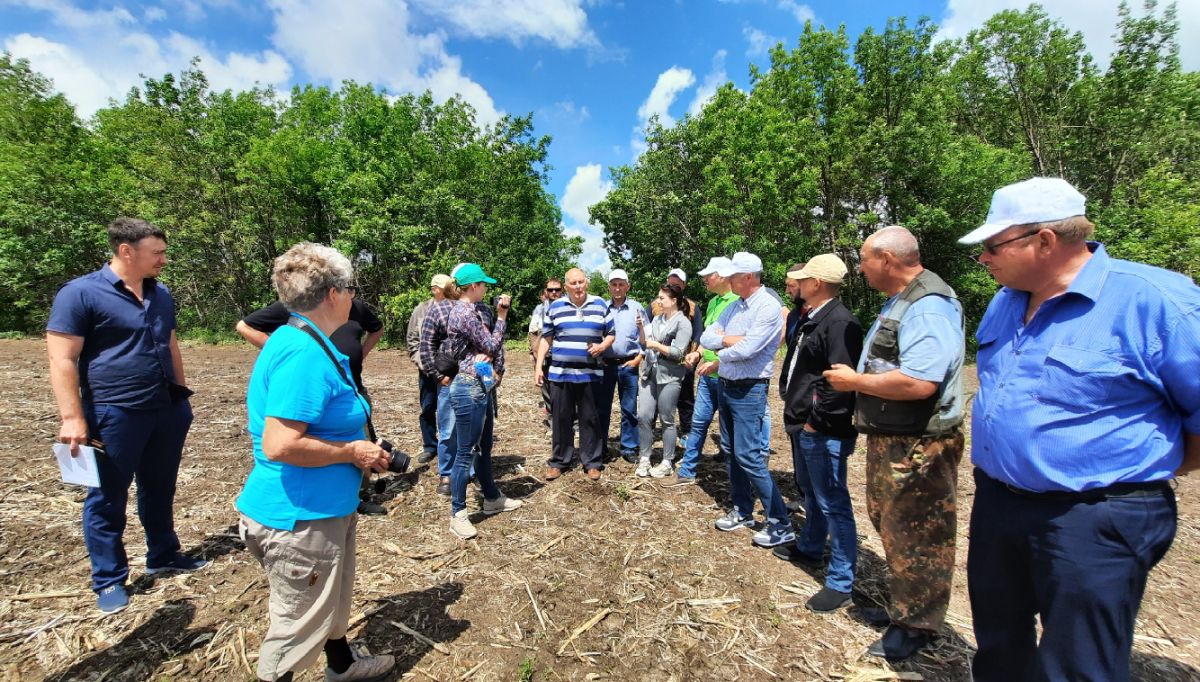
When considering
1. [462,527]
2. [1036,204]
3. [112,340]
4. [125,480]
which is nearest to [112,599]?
[125,480]

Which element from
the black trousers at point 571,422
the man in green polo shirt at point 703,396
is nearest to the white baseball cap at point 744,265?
the man in green polo shirt at point 703,396

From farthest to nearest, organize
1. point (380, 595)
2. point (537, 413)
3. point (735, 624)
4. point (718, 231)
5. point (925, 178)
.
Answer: point (718, 231) → point (925, 178) → point (537, 413) → point (380, 595) → point (735, 624)

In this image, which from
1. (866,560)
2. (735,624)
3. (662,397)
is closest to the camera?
(735,624)

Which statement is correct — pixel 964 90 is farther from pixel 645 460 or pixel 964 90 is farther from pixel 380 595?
pixel 380 595

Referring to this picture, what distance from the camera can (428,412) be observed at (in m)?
5.92

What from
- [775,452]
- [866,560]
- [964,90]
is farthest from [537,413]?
[964,90]

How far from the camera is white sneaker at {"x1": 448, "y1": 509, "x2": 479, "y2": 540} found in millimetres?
4176

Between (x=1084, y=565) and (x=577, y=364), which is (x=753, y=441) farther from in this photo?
(x=1084, y=565)

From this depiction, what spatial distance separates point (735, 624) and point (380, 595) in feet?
8.04

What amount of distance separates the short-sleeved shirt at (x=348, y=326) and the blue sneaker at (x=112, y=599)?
1.94m

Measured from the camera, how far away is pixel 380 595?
3.39 meters

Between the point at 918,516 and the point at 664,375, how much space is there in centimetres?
310

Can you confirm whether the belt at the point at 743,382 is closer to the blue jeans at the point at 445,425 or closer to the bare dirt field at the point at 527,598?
the bare dirt field at the point at 527,598

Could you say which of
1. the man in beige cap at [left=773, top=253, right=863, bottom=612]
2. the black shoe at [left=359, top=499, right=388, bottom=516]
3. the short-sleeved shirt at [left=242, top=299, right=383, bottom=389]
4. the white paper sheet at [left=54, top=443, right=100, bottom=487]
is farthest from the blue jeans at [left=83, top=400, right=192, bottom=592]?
the man in beige cap at [left=773, top=253, right=863, bottom=612]
